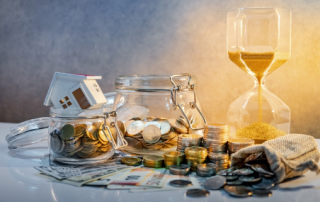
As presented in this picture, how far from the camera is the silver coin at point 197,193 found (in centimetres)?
80

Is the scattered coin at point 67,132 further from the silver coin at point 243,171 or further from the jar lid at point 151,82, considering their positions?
the silver coin at point 243,171

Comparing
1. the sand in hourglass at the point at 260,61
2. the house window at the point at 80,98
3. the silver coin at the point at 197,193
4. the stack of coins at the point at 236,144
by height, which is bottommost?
the silver coin at the point at 197,193

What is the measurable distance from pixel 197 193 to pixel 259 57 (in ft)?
1.85

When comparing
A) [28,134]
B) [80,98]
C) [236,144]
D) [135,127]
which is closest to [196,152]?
[236,144]

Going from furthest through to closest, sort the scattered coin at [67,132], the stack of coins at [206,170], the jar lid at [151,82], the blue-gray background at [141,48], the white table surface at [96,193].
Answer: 1. the blue-gray background at [141,48]
2. the jar lid at [151,82]
3. the scattered coin at [67,132]
4. the stack of coins at [206,170]
5. the white table surface at [96,193]

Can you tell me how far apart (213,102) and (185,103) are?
1.65 ft

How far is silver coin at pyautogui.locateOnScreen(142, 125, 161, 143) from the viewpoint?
3.55 feet

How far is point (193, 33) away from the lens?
5.35 feet

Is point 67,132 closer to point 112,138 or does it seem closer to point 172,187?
point 112,138

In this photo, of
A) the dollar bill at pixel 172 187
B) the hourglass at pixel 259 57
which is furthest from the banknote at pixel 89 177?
the hourglass at pixel 259 57

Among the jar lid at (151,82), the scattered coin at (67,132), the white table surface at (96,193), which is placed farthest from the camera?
the jar lid at (151,82)

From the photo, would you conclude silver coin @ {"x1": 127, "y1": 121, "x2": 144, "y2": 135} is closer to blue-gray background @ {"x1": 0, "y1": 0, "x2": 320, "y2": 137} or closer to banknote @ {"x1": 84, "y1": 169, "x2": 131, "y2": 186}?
banknote @ {"x1": 84, "y1": 169, "x2": 131, "y2": 186}

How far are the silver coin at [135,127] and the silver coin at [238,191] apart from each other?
35 centimetres

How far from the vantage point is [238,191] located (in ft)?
2.65
